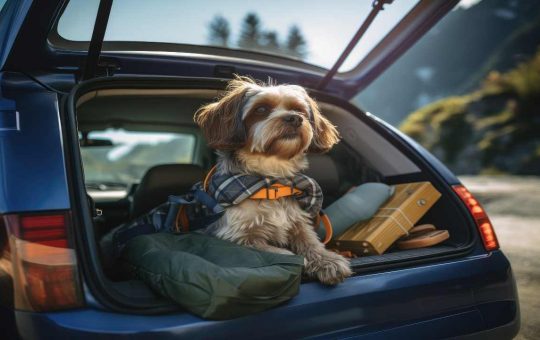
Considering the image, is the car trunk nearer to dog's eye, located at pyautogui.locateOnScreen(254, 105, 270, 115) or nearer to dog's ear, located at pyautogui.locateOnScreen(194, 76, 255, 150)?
dog's ear, located at pyautogui.locateOnScreen(194, 76, 255, 150)

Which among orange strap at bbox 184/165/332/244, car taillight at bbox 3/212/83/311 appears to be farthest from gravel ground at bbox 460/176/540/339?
car taillight at bbox 3/212/83/311

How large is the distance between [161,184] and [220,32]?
1265 mm

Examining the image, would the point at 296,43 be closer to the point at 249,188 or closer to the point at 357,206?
the point at 357,206

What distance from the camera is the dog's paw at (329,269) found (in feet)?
6.81

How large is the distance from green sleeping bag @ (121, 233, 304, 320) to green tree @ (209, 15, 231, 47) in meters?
1.79

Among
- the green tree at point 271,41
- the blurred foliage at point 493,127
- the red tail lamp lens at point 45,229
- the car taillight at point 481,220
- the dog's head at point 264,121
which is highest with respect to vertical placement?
the green tree at point 271,41

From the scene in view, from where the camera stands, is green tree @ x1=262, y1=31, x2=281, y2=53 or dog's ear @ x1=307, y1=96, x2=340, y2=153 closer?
dog's ear @ x1=307, y1=96, x2=340, y2=153

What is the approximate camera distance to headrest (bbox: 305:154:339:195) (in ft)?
11.8

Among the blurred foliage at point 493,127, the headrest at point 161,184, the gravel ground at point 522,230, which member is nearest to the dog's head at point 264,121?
the headrest at point 161,184

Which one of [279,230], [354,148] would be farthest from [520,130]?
[279,230]

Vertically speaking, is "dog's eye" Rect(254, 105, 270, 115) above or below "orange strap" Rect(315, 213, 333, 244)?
above

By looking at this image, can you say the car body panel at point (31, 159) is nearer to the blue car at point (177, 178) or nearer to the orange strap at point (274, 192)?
the blue car at point (177, 178)

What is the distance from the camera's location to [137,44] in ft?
9.61

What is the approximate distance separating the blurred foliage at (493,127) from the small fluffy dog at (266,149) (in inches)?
666
